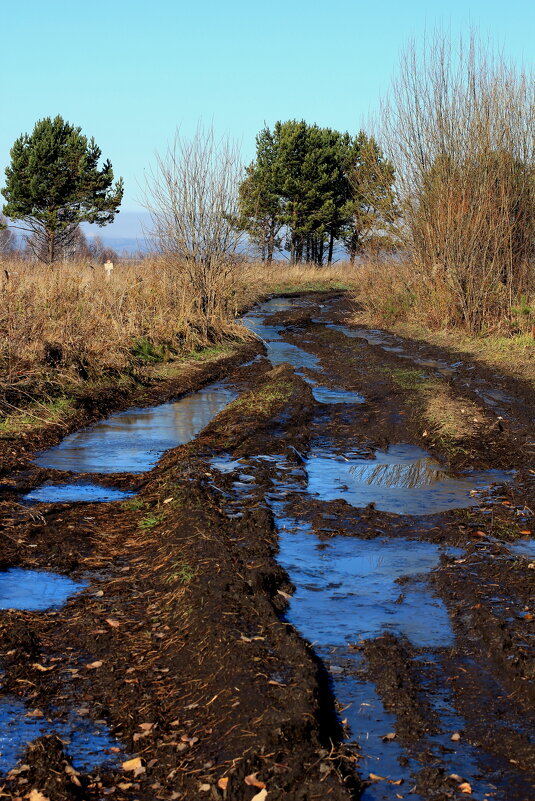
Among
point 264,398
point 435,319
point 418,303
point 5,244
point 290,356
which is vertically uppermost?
point 5,244

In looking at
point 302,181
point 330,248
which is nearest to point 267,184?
point 302,181

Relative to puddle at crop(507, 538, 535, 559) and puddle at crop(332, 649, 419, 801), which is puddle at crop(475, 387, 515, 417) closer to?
puddle at crop(507, 538, 535, 559)

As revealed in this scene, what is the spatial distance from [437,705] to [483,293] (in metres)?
16.6

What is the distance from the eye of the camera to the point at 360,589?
5617 millimetres

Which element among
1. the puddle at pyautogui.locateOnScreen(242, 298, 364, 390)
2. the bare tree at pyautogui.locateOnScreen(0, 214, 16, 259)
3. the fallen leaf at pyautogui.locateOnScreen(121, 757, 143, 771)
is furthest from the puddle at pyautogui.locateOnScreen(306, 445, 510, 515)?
the bare tree at pyautogui.locateOnScreen(0, 214, 16, 259)

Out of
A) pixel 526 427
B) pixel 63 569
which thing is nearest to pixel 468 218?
pixel 526 427

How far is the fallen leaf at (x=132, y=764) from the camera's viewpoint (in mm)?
3555

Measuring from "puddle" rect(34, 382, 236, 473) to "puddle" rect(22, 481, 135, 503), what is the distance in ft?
2.14

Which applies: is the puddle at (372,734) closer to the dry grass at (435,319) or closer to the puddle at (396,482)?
the puddle at (396,482)

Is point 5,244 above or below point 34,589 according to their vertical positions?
above

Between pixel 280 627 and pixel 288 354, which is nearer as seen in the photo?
pixel 280 627

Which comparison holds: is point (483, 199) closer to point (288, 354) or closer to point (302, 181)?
point (288, 354)

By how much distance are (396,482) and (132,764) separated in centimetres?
517

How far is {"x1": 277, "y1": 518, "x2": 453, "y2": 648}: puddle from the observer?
4.95m
